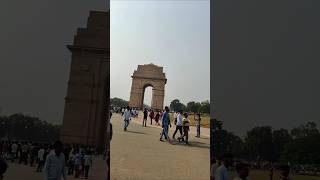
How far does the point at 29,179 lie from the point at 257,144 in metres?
15.1

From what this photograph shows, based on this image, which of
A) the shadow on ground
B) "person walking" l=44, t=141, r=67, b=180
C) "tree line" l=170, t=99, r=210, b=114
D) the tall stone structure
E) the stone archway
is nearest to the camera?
"person walking" l=44, t=141, r=67, b=180

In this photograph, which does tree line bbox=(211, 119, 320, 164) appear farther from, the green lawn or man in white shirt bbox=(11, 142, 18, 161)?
man in white shirt bbox=(11, 142, 18, 161)

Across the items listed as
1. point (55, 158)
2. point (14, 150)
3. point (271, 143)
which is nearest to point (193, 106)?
point (271, 143)

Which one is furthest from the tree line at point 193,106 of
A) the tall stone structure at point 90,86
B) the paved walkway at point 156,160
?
the paved walkway at point 156,160

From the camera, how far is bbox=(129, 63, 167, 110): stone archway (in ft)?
71.7

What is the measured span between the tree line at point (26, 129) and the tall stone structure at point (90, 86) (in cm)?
592

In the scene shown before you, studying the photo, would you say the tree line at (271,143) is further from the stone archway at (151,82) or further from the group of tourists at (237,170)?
the group of tourists at (237,170)

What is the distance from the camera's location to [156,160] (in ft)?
37.6

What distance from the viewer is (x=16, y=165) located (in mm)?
18125

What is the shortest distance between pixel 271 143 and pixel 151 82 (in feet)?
26.3

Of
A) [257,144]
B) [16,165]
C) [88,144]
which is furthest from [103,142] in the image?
[257,144]

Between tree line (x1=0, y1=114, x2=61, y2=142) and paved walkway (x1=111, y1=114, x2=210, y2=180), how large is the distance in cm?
1159

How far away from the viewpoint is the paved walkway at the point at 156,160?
11.1 metres

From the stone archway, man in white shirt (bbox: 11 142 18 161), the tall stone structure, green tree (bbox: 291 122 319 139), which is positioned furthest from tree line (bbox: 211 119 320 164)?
man in white shirt (bbox: 11 142 18 161)
